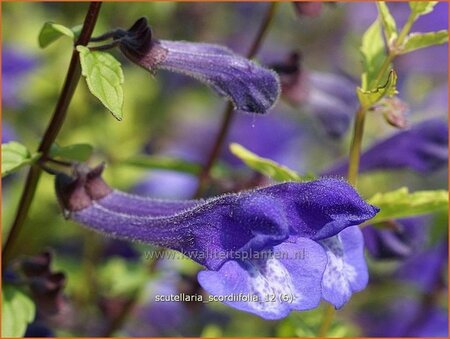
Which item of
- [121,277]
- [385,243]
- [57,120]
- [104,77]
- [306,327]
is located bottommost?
[121,277]

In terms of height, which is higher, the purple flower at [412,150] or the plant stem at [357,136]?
the plant stem at [357,136]

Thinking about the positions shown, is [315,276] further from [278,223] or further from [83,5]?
[83,5]

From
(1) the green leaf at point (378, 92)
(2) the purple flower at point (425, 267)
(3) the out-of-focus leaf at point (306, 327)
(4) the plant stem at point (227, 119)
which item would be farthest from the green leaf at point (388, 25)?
(2) the purple flower at point (425, 267)

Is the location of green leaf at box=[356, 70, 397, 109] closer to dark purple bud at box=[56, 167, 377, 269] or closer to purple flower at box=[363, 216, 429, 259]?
dark purple bud at box=[56, 167, 377, 269]

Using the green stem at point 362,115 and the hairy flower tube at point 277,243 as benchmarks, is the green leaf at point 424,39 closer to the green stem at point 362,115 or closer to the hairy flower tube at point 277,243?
the green stem at point 362,115

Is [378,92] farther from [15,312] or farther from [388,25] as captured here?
[15,312]

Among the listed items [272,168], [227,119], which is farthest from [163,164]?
[272,168]
